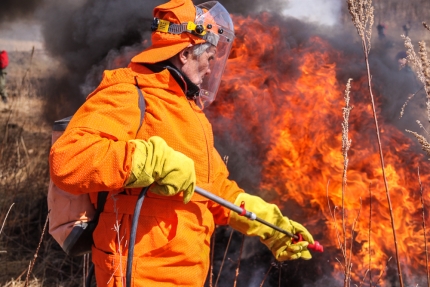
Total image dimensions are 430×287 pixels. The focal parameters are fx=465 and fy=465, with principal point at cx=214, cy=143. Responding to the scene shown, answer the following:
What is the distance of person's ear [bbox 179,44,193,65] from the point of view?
2330 millimetres

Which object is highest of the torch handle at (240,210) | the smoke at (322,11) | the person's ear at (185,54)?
the person's ear at (185,54)

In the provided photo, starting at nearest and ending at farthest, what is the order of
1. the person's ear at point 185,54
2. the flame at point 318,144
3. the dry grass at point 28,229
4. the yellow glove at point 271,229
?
the person's ear at point 185,54 < the yellow glove at point 271,229 < the flame at point 318,144 < the dry grass at point 28,229

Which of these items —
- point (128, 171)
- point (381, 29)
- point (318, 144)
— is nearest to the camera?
point (128, 171)

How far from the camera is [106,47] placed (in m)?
5.06

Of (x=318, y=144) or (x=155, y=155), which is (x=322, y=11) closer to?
(x=318, y=144)

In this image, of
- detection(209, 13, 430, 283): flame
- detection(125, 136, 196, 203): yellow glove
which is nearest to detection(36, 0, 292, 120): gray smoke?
detection(209, 13, 430, 283): flame

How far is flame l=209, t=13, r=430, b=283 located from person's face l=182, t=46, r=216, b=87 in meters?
1.68

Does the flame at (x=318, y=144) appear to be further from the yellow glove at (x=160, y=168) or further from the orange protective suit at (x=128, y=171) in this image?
the yellow glove at (x=160, y=168)

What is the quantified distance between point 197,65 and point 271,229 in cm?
103

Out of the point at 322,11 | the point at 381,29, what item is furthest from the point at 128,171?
the point at 381,29

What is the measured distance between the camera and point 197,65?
2406 millimetres

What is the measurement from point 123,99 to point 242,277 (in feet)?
8.23

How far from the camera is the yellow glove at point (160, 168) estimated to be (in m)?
1.85

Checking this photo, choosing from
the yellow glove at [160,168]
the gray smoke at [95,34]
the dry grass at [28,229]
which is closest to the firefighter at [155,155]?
the yellow glove at [160,168]
